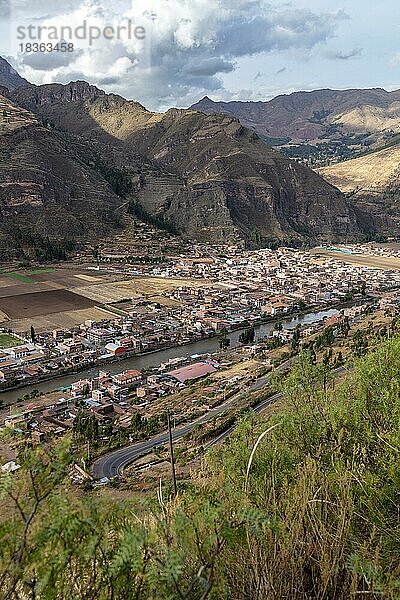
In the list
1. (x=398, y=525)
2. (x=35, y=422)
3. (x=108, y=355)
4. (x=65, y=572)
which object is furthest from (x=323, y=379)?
(x=108, y=355)

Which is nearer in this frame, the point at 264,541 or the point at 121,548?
the point at 121,548

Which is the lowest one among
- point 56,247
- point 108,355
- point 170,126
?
point 108,355

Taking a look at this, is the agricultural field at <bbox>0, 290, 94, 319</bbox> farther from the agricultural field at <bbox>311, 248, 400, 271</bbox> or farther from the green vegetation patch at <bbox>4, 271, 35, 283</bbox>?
the agricultural field at <bbox>311, 248, 400, 271</bbox>

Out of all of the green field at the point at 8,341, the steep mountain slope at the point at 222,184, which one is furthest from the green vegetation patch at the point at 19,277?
the steep mountain slope at the point at 222,184

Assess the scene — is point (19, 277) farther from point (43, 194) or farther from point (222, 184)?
point (222, 184)

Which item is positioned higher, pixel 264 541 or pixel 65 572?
pixel 65 572

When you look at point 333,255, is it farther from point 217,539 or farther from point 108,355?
point 217,539

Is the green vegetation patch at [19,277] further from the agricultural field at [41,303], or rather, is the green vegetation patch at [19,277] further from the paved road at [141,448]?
the paved road at [141,448]
